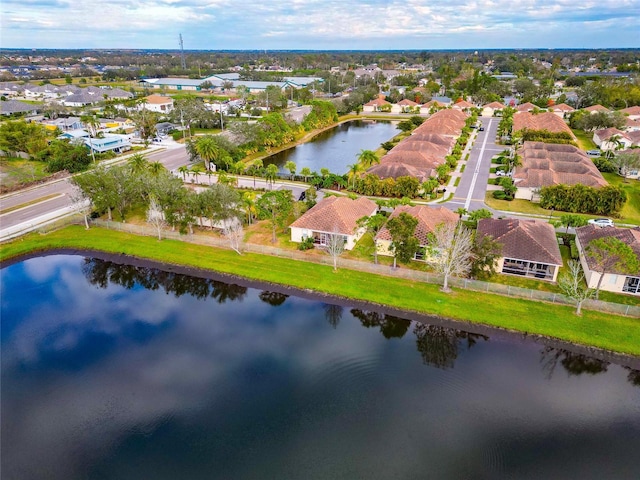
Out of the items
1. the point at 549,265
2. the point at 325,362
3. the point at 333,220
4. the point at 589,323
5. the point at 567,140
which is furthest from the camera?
the point at 567,140

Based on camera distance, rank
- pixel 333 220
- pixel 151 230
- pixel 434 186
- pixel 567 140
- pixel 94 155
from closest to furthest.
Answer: pixel 333 220 < pixel 151 230 < pixel 434 186 < pixel 94 155 < pixel 567 140

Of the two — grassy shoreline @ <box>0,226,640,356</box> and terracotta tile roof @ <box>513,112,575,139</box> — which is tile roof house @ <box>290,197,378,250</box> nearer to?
grassy shoreline @ <box>0,226,640,356</box>

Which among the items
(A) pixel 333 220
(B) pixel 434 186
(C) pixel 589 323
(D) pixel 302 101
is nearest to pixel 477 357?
(C) pixel 589 323

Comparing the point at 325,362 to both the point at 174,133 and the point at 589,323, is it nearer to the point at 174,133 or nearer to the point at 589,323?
the point at 589,323

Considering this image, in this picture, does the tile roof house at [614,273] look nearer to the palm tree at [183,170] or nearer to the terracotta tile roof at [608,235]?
the terracotta tile roof at [608,235]

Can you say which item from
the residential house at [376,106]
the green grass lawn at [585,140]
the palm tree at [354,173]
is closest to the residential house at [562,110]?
the green grass lawn at [585,140]

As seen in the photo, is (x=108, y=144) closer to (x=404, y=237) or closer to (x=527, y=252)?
(x=404, y=237)
